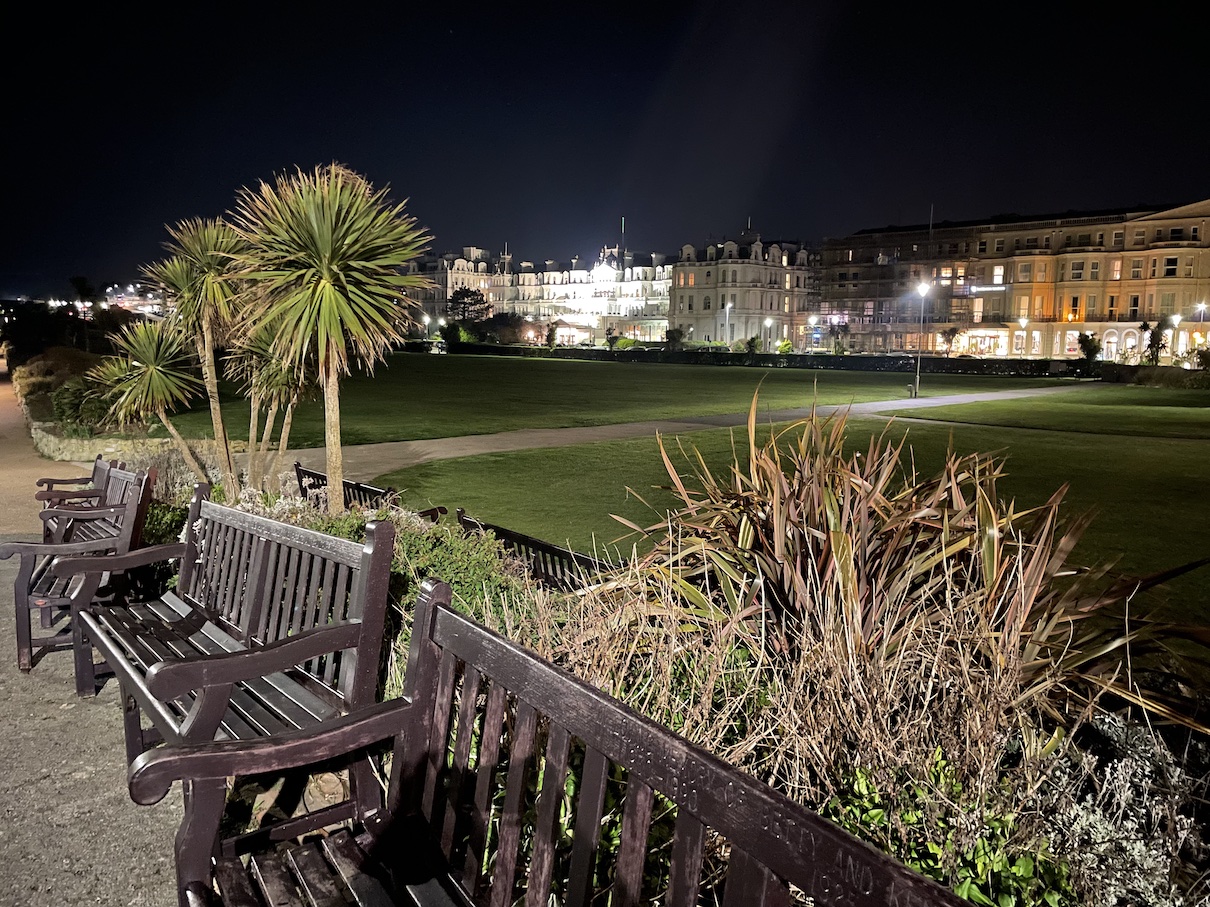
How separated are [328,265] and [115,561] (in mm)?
3502

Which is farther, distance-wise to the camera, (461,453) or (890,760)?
(461,453)

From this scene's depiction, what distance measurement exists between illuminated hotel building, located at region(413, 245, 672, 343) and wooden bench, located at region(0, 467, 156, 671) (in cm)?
13581

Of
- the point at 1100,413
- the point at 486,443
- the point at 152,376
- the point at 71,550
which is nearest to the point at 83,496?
the point at 71,550

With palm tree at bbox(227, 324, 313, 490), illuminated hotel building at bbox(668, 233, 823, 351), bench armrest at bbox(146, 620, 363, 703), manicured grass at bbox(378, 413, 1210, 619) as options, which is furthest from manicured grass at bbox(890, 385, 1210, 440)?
illuminated hotel building at bbox(668, 233, 823, 351)

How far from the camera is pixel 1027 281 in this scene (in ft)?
330

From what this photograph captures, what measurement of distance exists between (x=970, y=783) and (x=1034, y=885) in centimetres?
39

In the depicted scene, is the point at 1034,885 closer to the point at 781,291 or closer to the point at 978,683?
the point at 978,683

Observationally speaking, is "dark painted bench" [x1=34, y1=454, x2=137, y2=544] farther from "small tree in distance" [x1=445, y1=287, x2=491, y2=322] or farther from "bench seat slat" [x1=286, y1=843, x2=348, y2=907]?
"small tree in distance" [x1=445, y1=287, x2=491, y2=322]

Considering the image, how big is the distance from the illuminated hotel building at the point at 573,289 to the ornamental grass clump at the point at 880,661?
138m

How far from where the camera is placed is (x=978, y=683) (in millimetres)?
3148

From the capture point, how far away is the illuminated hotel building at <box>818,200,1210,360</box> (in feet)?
293

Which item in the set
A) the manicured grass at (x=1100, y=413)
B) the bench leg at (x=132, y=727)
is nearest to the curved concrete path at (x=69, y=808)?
the bench leg at (x=132, y=727)

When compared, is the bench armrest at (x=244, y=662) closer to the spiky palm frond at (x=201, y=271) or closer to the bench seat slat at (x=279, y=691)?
the bench seat slat at (x=279, y=691)

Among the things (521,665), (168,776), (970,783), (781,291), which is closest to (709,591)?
(970,783)
